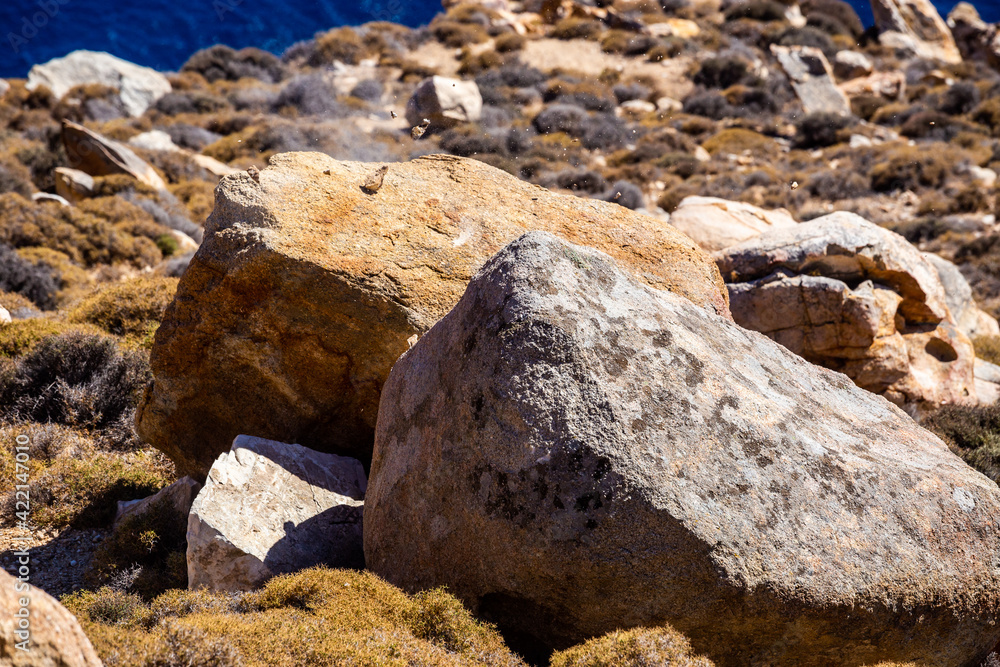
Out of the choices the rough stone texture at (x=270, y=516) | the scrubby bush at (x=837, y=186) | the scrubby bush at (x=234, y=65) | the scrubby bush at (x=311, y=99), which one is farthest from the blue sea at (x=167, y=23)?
the rough stone texture at (x=270, y=516)

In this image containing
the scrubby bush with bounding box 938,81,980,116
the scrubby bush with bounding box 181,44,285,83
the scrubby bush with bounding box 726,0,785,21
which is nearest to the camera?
the scrubby bush with bounding box 938,81,980,116

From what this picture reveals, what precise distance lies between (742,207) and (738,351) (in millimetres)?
5368

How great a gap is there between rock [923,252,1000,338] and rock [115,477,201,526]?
8.93 m

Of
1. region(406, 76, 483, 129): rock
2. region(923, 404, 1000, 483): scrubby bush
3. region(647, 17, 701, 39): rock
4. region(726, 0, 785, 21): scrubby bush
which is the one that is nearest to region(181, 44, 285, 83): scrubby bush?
region(406, 76, 483, 129): rock

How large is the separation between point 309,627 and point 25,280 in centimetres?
929

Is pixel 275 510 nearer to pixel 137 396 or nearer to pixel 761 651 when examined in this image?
pixel 761 651

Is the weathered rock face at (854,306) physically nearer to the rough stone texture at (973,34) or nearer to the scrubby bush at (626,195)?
the scrubby bush at (626,195)

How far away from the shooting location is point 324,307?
4.44 meters

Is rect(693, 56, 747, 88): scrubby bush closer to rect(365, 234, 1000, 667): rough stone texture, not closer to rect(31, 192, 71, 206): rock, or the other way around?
rect(31, 192, 71, 206): rock

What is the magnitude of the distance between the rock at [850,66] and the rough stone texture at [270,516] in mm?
29453

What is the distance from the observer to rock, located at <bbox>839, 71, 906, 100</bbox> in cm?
2592

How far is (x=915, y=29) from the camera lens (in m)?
36.0

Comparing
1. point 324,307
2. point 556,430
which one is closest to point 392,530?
point 556,430

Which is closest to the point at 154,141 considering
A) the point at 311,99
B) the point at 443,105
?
the point at 311,99
